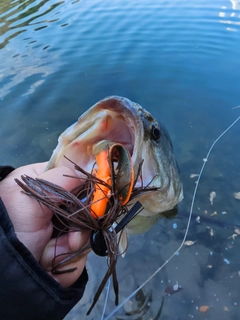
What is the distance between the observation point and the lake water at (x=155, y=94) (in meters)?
2.64

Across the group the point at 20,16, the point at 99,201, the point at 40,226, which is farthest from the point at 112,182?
the point at 20,16

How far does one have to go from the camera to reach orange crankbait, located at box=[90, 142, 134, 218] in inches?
48.1

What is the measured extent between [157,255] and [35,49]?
5066 mm

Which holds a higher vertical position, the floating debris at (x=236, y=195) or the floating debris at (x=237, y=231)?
the floating debris at (x=236, y=195)

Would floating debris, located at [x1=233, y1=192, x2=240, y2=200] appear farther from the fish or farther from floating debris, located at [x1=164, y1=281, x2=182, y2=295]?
the fish

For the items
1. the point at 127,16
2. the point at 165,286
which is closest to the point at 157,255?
the point at 165,286

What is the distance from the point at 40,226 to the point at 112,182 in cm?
35

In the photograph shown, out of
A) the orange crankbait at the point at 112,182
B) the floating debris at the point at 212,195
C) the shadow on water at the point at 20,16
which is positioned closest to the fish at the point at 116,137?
A: the orange crankbait at the point at 112,182

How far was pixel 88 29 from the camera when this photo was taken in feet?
24.0

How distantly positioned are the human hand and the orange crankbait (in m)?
0.17

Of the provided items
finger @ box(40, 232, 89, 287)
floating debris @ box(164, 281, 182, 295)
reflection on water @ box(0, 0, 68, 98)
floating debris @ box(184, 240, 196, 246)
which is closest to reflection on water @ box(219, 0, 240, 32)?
reflection on water @ box(0, 0, 68, 98)

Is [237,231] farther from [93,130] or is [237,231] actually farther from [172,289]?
[93,130]

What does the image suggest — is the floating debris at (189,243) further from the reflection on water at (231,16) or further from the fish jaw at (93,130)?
the reflection on water at (231,16)

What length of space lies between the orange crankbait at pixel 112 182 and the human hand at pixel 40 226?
0.55 ft
